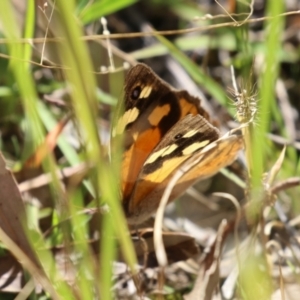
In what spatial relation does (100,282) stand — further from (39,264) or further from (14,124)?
(14,124)

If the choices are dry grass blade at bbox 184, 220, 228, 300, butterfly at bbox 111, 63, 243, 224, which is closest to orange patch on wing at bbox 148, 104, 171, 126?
butterfly at bbox 111, 63, 243, 224

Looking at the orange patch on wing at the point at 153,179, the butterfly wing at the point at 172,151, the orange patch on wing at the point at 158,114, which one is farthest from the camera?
the orange patch on wing at the point at 158,114

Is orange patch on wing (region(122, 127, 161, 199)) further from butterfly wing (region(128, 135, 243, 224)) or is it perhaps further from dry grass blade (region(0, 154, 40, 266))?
dry grass blade (region(0, 154, 40, 266))

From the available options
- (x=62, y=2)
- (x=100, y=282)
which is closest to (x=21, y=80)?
(x=62, y=2)

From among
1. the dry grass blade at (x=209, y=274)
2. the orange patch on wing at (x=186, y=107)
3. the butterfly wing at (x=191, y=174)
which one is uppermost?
the orange patch on wing at (x=186, y=107)

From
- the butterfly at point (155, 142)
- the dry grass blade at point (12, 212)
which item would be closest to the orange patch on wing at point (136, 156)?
the butterfly at point (155, 142)

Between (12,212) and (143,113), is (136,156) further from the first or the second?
(12,212)

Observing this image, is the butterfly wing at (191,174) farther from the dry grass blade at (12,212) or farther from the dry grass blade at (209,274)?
the dry grass blade at (12,212)

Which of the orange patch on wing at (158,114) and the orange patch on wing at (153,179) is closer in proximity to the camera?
the orange patch on wing at (153,179)
